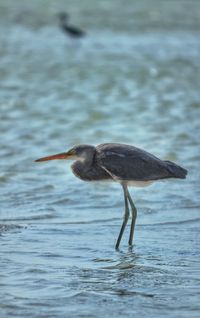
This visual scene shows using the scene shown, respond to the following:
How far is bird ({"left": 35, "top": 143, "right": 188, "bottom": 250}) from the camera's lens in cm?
793

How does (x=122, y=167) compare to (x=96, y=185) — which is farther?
(x=96, y=185)

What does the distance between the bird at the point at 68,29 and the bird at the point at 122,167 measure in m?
16.2

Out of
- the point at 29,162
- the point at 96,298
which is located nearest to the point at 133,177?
the point at 96,298

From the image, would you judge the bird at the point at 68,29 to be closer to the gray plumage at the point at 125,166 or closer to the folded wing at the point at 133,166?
the gray plumage at the point at 125,166

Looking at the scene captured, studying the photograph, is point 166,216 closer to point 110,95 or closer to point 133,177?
point 133,177

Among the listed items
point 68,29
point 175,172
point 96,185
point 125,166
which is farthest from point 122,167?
point 68,29

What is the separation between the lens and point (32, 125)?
1409cm

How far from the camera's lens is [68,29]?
82.0 feet

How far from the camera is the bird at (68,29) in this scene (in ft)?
79.7

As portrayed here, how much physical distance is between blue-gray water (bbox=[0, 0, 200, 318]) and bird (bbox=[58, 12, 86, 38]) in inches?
9.1

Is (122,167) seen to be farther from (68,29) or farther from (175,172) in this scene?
(68,29)

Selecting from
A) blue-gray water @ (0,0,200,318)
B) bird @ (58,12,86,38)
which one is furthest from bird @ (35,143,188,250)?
bird @ (58,12,86,38)

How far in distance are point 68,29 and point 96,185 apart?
49.9 feet

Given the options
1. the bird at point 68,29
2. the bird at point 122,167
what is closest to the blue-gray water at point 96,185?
the bird at point 68,29
